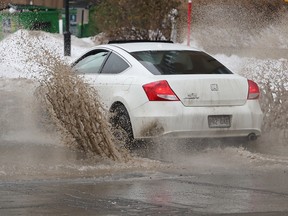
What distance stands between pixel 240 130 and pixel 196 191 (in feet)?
8.90

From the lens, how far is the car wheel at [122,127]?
1166 centimetres

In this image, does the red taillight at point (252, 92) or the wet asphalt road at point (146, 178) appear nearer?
the wet asphalt road at point (146, 178)

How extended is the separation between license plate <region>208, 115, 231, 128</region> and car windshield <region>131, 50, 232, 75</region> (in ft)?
2.33

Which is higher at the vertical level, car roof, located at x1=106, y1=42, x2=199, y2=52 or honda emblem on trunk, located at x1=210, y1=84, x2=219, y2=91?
car roof, located at x1=106, y1=42, x2=199, y2=52

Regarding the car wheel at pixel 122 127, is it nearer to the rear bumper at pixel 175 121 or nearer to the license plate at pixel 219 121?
the rear bumper at pixel 175 121

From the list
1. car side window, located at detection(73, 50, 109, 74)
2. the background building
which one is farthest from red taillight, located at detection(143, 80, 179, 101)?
the background building

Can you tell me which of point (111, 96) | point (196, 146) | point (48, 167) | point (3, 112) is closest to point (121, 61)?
point (111, 96)

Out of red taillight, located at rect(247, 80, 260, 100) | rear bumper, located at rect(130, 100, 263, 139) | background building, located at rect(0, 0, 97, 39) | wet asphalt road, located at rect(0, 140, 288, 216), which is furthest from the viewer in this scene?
background building, located at rect(0, 0, 97, 39)

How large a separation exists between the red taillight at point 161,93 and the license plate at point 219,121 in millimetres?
511

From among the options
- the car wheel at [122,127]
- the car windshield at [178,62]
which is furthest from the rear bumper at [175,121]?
the car windshield at [178,62]

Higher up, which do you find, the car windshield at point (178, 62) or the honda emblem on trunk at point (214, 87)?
the car windshield at point (178, 62)

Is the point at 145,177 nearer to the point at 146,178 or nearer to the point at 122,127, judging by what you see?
the point at 146,178

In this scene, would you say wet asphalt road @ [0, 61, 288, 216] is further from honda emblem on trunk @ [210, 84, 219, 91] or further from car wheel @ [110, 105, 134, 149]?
honda emblem on trunk @ [210, 84, 219, 91]

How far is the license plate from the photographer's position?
454 inches
